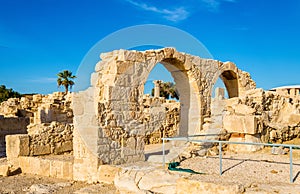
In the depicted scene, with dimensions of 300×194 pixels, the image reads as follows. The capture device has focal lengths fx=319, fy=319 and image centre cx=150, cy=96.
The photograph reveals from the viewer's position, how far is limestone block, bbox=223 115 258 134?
8.16 meters

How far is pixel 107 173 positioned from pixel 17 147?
3305 mm

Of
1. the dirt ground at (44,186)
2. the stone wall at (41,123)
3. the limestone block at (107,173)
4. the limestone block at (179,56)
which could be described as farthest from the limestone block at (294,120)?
the stone wall at (41,123)

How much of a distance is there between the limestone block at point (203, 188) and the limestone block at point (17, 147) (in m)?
5.47

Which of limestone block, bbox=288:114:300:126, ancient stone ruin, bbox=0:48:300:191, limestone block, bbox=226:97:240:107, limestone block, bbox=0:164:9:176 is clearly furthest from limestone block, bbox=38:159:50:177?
limestone block, bbox=288:114:300:126

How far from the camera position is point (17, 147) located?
28.5 feet

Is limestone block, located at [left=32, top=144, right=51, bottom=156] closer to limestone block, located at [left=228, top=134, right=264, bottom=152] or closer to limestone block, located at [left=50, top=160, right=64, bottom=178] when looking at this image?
limestone block, located at [left=50, top=160, right=64, bottom=178]

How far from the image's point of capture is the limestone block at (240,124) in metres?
8.16

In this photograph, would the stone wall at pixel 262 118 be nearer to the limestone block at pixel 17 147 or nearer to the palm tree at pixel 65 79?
the limestone block at pixel 17 147

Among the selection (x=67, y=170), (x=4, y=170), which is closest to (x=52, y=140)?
(x=4, y=170)

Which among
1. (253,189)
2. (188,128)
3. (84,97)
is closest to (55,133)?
(84,97)

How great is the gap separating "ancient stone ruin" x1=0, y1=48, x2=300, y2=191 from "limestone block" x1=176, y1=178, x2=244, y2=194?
2.31 meters

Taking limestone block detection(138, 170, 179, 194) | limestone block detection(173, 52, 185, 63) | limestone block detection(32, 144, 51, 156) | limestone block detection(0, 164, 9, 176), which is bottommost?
limestone block detection(0, 164, 9, 176)

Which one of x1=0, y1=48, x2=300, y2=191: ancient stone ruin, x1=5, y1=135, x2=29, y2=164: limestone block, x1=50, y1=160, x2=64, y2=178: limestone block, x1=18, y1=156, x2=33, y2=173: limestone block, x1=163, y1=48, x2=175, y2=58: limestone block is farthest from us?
x1=163, y1=48, x2=175, y2=58: limestone block

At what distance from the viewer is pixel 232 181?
4645 mm
